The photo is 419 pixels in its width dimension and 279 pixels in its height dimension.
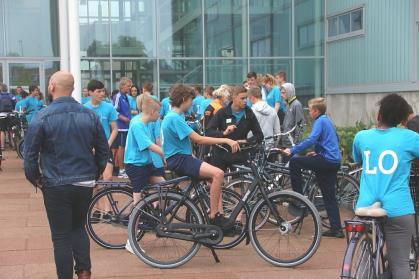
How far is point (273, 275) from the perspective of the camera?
18.9 feet

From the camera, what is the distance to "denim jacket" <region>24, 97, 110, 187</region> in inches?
183

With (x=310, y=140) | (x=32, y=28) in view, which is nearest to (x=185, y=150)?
(x=310, y=140)

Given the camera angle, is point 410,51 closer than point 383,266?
No

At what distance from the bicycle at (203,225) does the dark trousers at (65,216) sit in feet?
3.80

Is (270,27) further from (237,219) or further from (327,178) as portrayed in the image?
(237,219)

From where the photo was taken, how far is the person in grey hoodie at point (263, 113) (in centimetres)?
884

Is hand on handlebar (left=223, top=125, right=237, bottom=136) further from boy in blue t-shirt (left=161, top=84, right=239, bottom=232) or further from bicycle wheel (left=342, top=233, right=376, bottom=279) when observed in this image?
bicycle wheel (left=342, top=233, right=376, bottom=279)

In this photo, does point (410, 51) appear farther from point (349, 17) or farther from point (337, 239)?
point (337, 239)

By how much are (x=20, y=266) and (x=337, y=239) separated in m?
3.50

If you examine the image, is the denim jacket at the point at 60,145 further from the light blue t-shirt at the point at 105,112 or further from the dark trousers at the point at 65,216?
the light blue t-shirt at the point at 105,112

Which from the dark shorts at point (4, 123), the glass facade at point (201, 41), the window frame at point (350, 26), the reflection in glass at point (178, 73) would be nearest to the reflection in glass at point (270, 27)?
the glass facade at point (201, 41)

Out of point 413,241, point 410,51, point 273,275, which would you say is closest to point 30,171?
point 273,275

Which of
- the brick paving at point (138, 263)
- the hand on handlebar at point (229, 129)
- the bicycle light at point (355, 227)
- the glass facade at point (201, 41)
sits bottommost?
the brick paving at point (138, 263)

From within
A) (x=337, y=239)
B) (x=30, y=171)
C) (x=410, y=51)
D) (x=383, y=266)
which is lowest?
(x=337, y=239)
